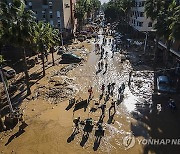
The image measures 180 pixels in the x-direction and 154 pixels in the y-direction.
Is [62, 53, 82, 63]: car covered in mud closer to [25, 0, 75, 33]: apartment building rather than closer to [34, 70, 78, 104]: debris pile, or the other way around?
[34, 70, 78, 104]: debris pile

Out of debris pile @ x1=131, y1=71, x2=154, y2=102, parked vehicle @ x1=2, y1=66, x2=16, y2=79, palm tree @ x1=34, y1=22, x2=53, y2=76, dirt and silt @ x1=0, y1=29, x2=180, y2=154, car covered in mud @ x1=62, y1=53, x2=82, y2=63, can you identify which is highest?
palm tree @ x1=34, y1=22, x2=53, y2=76

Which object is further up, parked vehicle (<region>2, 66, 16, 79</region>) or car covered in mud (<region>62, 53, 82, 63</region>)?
car covered in mud (<region>62, 53, 82, 63</region>)

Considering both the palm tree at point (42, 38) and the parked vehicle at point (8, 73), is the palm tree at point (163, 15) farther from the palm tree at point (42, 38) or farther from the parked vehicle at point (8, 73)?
the parked vehicle at point (8, 73)

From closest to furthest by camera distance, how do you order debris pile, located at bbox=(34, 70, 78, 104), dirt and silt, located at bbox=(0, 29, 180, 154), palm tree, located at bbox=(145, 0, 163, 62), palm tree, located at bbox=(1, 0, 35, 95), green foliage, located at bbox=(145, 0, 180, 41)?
dirt and silt, located at bbox=(0, 29, 180, 154) → palm tree, located at bbox=(1, 0, 35, 95) → debris pile, located at bbox=(34, 70, 78, 104) → green foliage, located at bbox=(145, 0, 180, 41) → palm tree, located at bbox=(145, 0, 163, 62)

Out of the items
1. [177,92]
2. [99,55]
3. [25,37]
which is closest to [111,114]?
[177,92]

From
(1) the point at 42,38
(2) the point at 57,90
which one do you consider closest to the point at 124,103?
(2) the point at 57,90

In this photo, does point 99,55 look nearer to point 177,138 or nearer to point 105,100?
point 105,100

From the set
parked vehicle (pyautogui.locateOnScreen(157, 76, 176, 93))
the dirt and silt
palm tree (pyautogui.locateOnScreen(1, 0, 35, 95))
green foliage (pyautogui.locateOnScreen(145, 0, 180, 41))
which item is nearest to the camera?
the dirt and silt

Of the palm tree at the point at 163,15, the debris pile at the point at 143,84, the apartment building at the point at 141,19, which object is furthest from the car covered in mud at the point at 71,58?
the apartment building at the point at 141,19

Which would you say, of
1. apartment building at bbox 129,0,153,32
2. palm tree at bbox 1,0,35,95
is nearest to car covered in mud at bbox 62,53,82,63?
palm tree at bbox 1,0,35,95

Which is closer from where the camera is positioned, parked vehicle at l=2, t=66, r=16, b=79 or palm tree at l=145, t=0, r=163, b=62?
parked vehicle at l=2, t=66, r=16, b=79
